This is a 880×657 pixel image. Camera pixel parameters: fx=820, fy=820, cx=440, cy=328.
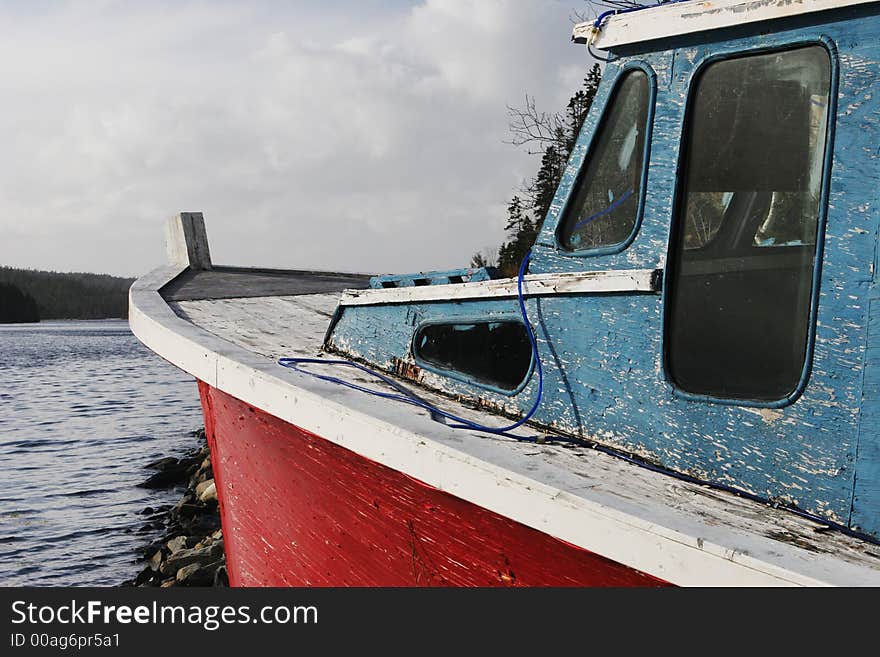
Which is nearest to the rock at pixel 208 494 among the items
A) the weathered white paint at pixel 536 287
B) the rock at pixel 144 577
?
the rock at pixel 144 577

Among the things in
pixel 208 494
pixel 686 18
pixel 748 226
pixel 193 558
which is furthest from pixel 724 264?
pixel 208 494

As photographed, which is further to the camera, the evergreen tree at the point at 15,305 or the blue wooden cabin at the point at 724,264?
the evergreen tree at the point at 15,305

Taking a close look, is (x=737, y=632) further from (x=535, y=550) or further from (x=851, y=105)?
(x=851, y=105)

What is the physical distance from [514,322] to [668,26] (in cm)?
117

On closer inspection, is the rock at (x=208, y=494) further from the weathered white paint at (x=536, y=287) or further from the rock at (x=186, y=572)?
the weathered white paint at (x=536, y=287)

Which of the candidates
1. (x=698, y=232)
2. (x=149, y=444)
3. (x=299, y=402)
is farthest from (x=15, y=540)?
(x=698, y=232)

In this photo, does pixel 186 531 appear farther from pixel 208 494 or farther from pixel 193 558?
pixel 193 558

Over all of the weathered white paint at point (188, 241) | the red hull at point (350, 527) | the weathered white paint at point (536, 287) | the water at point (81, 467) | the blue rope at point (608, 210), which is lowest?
the water at point (81, 467)

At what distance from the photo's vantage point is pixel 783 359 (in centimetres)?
242

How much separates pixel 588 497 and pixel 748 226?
1008mm

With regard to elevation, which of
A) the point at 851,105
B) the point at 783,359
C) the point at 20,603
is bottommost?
the point at 20,603

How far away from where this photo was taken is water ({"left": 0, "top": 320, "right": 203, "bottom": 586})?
10172mm

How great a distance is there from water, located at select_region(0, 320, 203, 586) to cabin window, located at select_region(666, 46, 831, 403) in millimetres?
8642

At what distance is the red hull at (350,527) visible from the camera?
2627 mm
